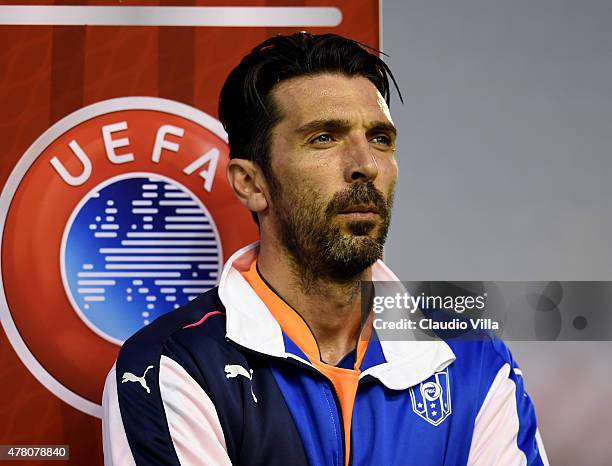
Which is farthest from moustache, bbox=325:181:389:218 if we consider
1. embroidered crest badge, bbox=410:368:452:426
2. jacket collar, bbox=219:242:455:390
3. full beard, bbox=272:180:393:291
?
embroidered crest badge, bbox=410:368:452:426

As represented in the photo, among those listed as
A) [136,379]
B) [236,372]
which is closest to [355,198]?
[236,372]

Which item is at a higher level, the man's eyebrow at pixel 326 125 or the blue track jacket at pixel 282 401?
the man's eyebrow at pixel 326 125

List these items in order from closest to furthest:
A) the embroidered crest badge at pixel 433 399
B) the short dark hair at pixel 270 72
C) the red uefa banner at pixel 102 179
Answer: the embroidered crest badge at pixel 433 399 < the short dark hair at pixel 270 72 < the red uefa banner at pixel 102 179

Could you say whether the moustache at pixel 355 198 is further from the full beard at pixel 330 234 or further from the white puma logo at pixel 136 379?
the white puma logo at pixel 136 379

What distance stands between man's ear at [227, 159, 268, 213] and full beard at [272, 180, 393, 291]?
0.05 m

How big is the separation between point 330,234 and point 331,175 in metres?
0.10

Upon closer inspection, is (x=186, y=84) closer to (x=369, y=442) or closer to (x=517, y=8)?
(x=517, y=8)

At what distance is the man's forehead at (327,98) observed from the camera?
4.35 ft

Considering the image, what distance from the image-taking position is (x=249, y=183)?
1.42 m

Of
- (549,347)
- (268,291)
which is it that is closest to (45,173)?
(268,291)

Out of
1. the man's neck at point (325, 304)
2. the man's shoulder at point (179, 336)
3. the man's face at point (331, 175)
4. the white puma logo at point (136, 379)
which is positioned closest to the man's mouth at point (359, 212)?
the man's face at point (331, 175)

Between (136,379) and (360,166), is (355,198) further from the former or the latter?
(136,379)

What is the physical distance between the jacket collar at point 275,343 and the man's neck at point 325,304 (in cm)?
7

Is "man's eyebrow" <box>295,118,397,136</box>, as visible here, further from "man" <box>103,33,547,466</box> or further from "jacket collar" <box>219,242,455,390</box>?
"jacket collar" <box>219,242,455,390</box>
